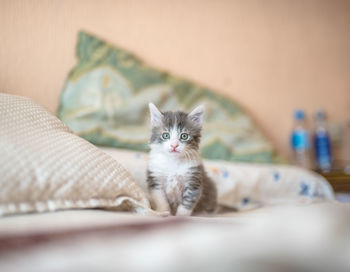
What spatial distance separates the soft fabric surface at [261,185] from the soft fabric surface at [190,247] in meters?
0.90

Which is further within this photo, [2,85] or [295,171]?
[295,171]

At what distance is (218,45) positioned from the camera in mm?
1722

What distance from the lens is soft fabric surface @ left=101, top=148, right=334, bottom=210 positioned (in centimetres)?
126

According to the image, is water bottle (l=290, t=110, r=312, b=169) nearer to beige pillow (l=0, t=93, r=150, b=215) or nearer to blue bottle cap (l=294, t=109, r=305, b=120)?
blue bottle cap (l=294, t=109, r=305, b=120)

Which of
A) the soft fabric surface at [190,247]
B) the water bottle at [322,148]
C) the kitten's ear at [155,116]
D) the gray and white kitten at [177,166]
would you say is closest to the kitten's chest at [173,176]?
the gray and white kitten at [177,166]

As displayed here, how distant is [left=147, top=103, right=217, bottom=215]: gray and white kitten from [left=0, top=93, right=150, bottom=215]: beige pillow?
0.81 ft

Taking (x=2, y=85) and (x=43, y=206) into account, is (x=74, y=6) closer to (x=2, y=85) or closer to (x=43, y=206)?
(x=2, y=85)

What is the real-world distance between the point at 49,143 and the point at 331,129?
2.14 metres

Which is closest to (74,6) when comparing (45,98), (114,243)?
(45,98)

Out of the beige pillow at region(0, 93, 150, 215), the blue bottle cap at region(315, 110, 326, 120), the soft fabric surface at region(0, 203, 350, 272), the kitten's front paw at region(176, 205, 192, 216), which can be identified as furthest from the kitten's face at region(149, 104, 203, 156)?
the blue bottle cap at region(315, 110, 326, 120)

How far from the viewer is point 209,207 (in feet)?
3.21

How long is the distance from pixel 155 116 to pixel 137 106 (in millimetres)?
482

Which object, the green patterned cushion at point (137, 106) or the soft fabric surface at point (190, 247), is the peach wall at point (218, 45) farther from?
the soft fabric surface at point (190, 247)

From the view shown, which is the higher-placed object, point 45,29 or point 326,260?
point 45,29
